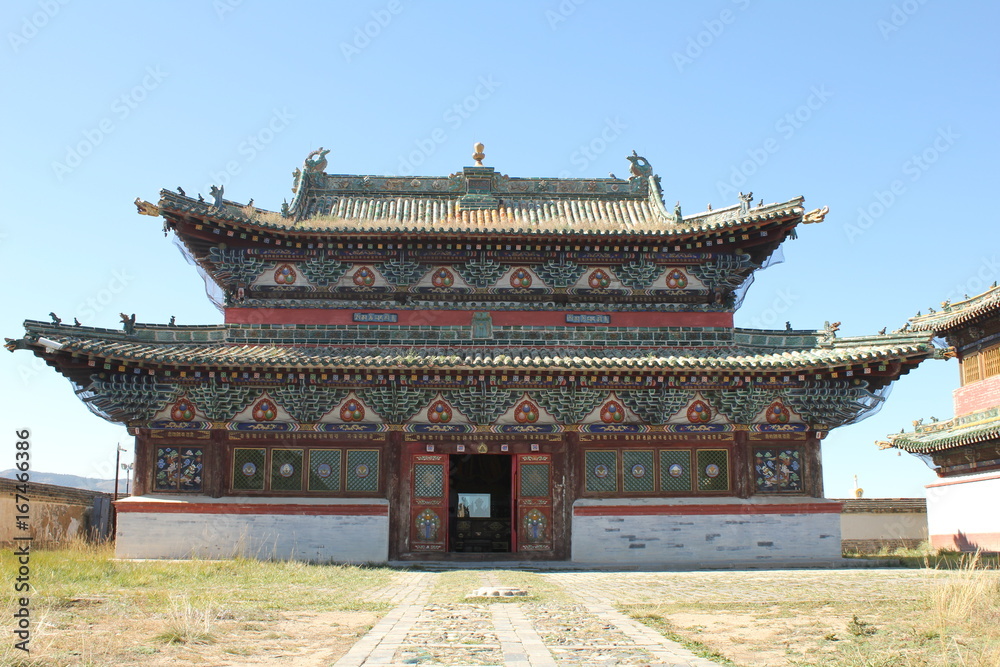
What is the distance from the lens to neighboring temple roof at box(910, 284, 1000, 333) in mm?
29359

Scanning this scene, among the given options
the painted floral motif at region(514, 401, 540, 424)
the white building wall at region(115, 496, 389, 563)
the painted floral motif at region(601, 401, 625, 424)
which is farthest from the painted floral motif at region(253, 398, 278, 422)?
the painted floral motif at region(601, 401, 625, 424)

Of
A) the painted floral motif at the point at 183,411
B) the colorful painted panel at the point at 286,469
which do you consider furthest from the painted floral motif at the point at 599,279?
the painted floral motif at the point at 183,411

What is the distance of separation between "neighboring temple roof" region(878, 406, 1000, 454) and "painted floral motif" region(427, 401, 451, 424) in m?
19.6

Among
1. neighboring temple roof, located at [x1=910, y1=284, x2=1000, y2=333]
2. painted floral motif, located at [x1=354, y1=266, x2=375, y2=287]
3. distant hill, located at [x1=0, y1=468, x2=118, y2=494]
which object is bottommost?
distant hill, located at [x1=0, y1=468, x2=118, y2=494]

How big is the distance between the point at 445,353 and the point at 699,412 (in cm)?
616

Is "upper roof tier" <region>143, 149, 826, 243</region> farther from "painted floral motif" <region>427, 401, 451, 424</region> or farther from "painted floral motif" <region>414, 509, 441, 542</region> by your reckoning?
"painted floral motif" <region>414, 509, 441, 542</region>

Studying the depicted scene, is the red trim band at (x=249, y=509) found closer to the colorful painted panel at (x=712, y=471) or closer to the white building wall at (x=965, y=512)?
the colorful painted panel at (x=712, y=471)

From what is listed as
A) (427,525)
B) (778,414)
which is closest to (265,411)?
(427,525)

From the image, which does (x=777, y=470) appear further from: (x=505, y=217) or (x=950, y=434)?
(x=950, y=434)

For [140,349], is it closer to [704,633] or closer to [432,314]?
[432,314]

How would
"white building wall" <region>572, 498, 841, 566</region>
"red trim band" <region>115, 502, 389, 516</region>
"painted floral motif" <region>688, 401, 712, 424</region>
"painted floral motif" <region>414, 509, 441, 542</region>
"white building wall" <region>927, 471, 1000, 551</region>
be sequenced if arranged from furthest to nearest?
1. "white building wall" <region>927, 471, 1000, 551</region>
2. "painted floral motif" <region>688, 401, 712, 424</region>
3. "painted floral motif" <region>414, 509, 441, 542</region>
4. "white building wall" <region>572, 498, 841, 566</region>
5. "red trim band" <region>115, 502, 389, 516</region>

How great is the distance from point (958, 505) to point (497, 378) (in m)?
20.9

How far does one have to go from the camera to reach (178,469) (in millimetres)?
18531

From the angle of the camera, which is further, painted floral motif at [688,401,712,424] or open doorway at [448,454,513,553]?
open doorway at [448,454,513,553]
